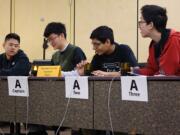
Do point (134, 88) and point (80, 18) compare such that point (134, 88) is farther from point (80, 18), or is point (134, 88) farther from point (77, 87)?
point (80, 18)

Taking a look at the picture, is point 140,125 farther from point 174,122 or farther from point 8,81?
point 8,81

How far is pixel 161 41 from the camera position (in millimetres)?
2139

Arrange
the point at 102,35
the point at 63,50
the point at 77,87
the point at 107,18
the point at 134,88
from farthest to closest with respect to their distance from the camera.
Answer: the point at 107,18
the point at 63,50
the point at 102,35
the point at 77,87
the point at 134,88

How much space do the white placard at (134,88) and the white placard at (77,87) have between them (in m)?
0.22

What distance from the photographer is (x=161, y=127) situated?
1.62 metres

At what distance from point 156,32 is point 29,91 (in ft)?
2.65

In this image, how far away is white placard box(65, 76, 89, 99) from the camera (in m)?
1.87

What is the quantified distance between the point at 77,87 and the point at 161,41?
578mm

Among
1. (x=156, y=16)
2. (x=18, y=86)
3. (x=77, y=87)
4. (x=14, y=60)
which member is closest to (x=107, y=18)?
(x=14, y=60)

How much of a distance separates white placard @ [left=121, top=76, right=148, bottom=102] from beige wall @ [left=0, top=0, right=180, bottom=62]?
2248 mm

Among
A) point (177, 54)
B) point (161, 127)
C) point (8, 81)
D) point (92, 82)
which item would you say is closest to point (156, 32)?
point (177, 54)

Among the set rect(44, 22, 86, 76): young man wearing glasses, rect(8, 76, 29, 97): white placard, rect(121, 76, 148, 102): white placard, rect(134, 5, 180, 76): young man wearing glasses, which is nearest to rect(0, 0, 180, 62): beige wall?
rect(44, 22, 86, 76): young man wearing glasses

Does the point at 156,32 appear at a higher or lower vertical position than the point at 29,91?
higher

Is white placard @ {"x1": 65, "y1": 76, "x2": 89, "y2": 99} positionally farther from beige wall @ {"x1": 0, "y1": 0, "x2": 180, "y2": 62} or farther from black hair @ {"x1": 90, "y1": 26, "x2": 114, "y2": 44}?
beige wall @ {"x1": 0, "y1": 0, "x2": 180, "y2": 62}
